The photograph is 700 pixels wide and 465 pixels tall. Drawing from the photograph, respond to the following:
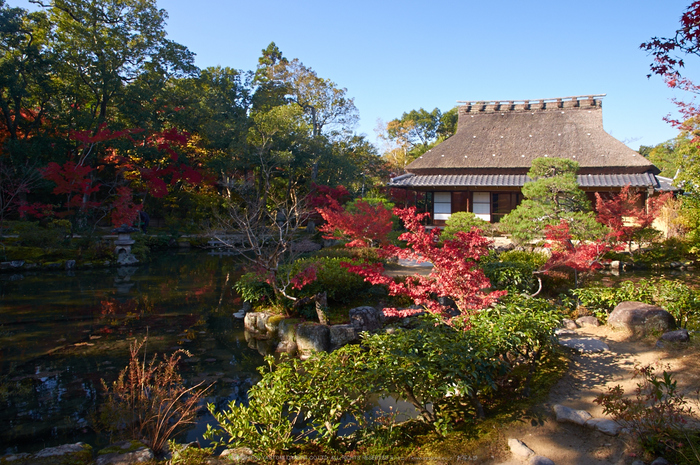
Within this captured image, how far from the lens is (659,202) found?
13922 millimetres

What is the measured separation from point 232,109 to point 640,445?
74.0ft

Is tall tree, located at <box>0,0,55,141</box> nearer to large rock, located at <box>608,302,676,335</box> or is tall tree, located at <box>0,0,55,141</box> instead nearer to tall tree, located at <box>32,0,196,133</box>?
tall tree, located at <box>32,0,196,133</box>

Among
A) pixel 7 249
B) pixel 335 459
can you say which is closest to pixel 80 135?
pixel 7 249

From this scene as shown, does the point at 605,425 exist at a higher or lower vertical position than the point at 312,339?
higher

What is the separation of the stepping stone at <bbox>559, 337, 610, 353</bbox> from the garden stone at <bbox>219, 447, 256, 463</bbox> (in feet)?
13.2

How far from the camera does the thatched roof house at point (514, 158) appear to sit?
1735 cm

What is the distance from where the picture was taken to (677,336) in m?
5.16

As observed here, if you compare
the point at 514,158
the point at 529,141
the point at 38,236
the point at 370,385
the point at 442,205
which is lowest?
the point at 370,385

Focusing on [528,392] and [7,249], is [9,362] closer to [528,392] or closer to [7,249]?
[528,392]

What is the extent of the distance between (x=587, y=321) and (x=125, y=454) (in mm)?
6115

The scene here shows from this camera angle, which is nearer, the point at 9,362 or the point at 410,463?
the point at 410,463

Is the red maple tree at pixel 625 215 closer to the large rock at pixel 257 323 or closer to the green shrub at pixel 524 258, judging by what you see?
the green shrub at pixel 524 258

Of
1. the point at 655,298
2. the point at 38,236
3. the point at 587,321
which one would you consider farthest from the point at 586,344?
the point at 38,236

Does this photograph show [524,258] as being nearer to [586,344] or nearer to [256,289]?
[586,344]
